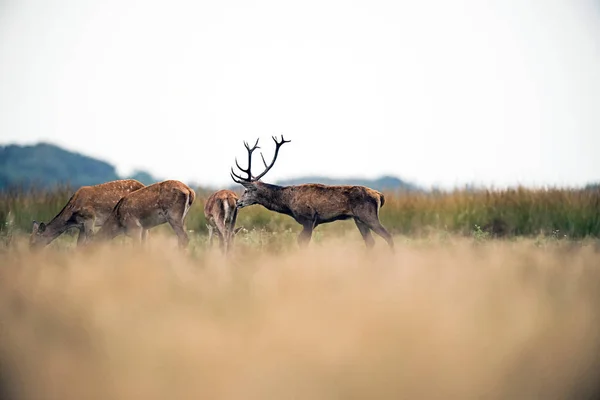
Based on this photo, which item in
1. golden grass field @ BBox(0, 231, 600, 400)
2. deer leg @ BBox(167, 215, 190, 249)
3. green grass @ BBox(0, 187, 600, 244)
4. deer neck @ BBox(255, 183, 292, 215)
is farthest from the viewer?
green grass @ BBox(0, 187, 600, 244)

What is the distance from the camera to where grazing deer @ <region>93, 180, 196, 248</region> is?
8.88m

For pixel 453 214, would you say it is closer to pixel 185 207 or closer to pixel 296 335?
pixel 185 207

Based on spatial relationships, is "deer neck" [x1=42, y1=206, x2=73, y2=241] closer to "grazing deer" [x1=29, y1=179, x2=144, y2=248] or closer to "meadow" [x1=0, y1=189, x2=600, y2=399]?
"grazing deer" [x1=29, y1=179, x2=144, y2=248]

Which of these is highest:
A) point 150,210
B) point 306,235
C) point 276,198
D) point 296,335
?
point 276,198

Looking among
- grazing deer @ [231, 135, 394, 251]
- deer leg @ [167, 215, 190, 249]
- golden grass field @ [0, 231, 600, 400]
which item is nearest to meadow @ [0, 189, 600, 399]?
golden grass field @ [0, 231, 600, 400]

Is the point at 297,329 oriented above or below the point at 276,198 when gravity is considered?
below

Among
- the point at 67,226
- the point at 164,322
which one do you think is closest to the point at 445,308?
the point at 164,322

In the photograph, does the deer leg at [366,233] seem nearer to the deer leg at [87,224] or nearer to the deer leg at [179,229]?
the deer leg at [179,229]

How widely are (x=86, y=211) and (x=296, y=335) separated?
22.2 ft

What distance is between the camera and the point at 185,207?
29.5 ft

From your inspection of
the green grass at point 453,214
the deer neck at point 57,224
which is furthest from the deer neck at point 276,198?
the deer neck at point 57,224

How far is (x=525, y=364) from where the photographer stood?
11.2 ft

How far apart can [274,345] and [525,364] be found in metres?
1.32

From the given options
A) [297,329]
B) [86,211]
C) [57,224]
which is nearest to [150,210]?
[86,211]
